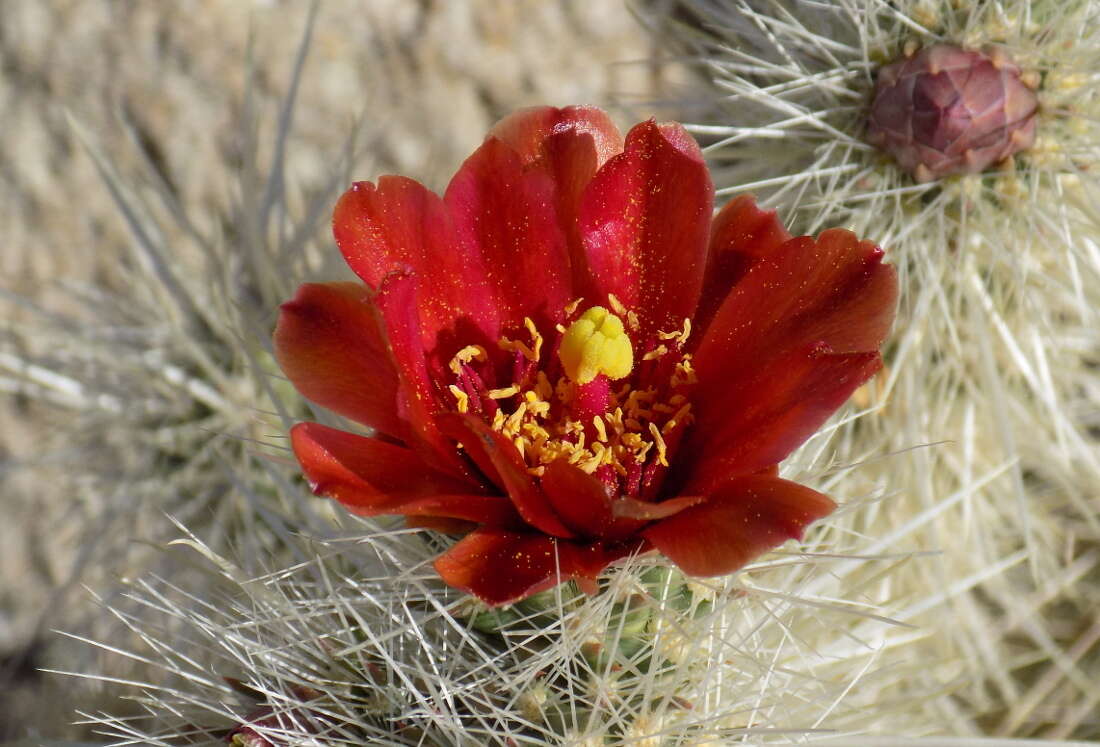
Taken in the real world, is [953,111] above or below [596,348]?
above

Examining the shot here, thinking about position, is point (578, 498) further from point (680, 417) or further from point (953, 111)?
point (953, 111)

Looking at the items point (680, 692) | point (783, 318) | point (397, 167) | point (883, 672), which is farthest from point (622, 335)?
point (397, 167)

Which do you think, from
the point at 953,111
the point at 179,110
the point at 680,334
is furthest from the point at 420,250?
the point at 179,110

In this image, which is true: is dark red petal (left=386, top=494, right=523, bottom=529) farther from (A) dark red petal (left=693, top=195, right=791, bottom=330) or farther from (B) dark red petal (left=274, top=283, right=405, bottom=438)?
(A) dark red petal (left=693, top=195, right=791, bottom=330)

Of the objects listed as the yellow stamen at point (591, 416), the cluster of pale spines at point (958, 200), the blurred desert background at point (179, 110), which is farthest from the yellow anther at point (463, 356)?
the blurred desert background at point (179, 110)

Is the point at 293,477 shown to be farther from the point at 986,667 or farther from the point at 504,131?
the point at 986,667

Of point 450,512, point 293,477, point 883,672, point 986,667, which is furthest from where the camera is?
point 986,667

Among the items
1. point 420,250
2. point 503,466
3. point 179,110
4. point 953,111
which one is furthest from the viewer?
point 179,110
